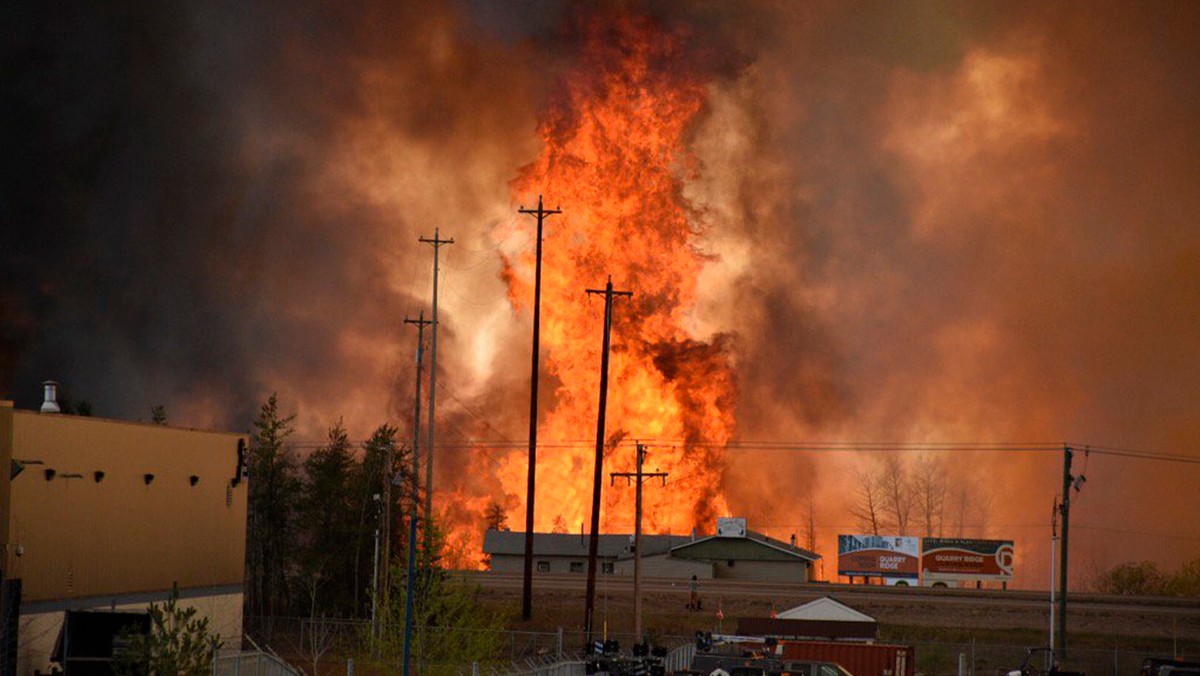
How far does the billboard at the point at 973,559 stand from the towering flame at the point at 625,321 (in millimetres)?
20335

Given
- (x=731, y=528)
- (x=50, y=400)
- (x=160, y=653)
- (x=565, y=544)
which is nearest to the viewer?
(x=160, y=653)

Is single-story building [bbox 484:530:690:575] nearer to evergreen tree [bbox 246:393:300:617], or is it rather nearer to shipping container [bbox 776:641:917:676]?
evergreen tree [bbox 246:393:300:617]

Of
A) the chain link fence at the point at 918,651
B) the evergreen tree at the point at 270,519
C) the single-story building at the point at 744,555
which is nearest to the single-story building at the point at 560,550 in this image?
the single-story building at the point at 744,555

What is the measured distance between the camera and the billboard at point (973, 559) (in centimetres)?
11556

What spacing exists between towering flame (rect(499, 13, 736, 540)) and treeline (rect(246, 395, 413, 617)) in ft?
54.3

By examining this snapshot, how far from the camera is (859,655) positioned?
Result: 203 feet

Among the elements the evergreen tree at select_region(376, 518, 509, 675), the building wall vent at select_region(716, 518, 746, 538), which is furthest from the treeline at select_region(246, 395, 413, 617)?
the evergreen tree at select_region(376, 518, 509, 675)

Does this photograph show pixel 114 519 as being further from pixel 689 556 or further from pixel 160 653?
pixel 689 556

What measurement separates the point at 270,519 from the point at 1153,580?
262 ft

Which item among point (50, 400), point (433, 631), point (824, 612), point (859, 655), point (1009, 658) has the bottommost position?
point (1009, 658)

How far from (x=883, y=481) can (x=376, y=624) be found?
10379 centimetres

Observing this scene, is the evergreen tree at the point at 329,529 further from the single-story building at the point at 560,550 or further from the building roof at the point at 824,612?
the building roof at the point at 824,612

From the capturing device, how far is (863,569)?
118938 millimetres

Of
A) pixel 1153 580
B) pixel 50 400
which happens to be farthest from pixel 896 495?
pixel 50 400
